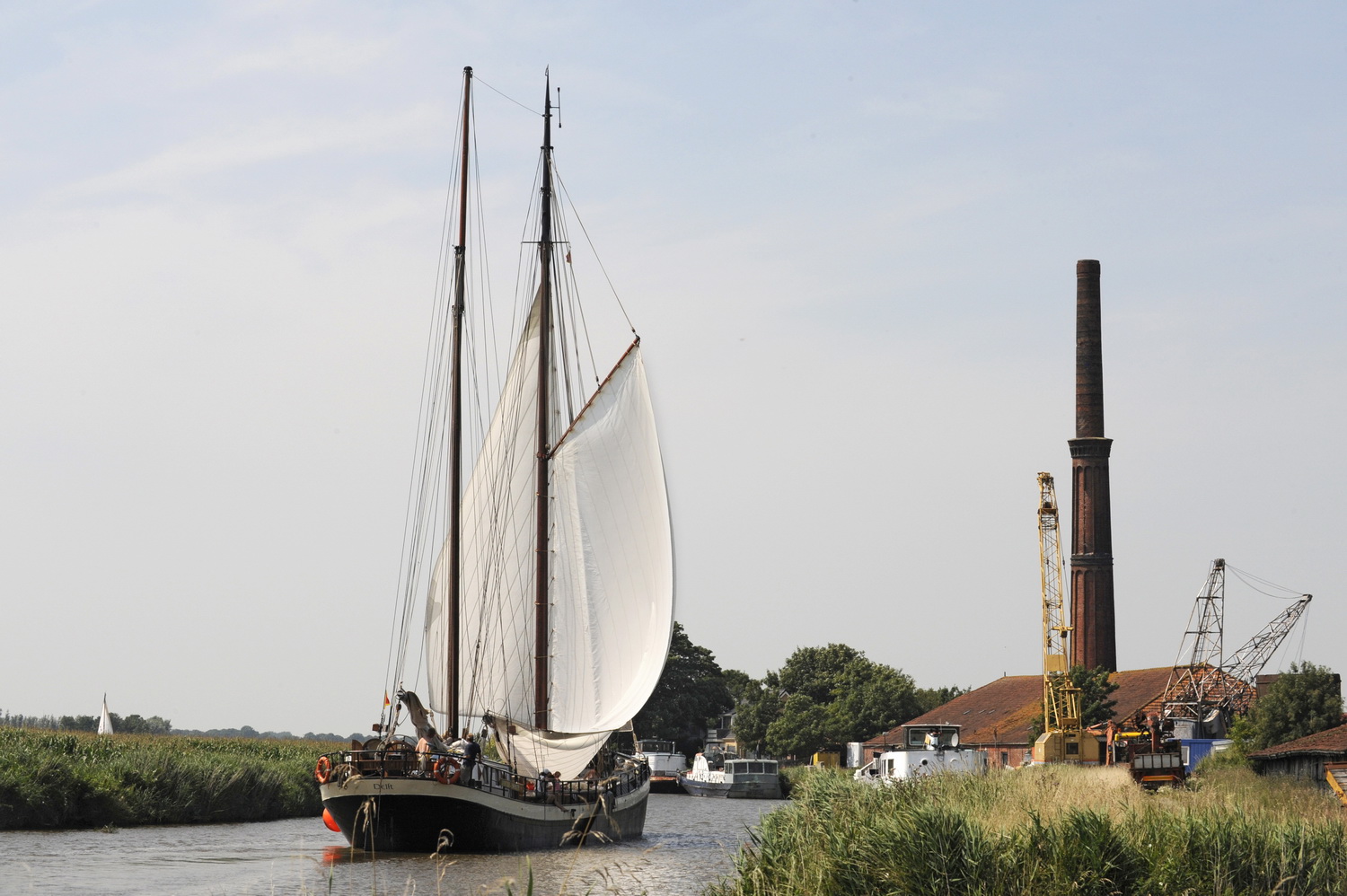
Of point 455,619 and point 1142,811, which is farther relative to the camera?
point 455,619

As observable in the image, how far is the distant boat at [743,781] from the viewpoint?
7756 cm

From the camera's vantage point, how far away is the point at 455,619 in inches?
1548

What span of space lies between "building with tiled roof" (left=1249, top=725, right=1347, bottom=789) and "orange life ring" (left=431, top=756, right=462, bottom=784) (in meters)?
25.4

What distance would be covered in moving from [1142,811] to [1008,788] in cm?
423

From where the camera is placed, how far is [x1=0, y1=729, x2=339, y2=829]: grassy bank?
121 ft

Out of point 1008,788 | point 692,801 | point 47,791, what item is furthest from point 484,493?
point 692,801

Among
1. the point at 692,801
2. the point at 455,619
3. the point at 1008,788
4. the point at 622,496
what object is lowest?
the point at 692,801

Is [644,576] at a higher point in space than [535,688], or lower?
higher

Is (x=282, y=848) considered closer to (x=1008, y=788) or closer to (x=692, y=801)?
(x=1008, y=788)

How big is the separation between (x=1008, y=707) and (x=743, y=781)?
1987cm

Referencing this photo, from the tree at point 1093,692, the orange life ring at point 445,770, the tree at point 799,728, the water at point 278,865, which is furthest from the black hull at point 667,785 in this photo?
the orange life ring at point 445,770

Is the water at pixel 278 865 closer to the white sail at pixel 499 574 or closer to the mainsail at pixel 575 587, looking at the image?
the mainsail at pixel 575 587

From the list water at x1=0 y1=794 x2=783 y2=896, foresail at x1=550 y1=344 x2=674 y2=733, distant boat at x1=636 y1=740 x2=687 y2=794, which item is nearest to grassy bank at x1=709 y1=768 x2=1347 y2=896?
water at x1=0 y1=794 x2=783 y2=896

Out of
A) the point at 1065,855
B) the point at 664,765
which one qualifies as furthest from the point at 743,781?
the point at 1065,855
